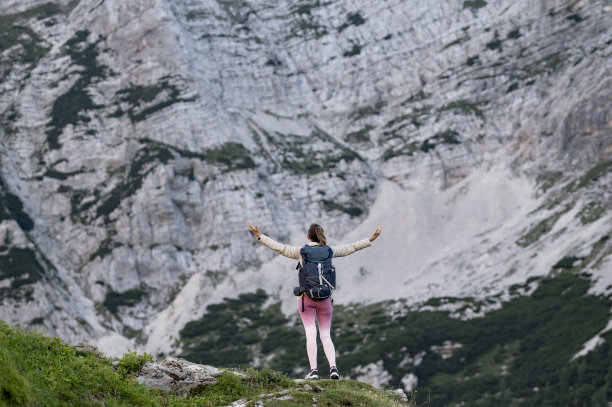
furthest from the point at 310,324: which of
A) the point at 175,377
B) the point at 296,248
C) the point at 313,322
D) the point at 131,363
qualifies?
the point at 131,363

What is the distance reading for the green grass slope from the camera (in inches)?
511

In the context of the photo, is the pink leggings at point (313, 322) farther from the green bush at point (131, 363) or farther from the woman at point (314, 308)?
the green bush at point (131, 363)

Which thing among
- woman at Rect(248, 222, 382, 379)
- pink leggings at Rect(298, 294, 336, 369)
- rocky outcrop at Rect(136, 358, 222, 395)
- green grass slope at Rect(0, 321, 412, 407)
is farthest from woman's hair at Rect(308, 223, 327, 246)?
rocky outcrop at Rect(136, 358, 222, 395)

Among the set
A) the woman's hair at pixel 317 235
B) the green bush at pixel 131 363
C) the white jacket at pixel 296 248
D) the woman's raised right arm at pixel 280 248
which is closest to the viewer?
the green bush at pixel 131 363

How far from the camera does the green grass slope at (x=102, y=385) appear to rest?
511 inches

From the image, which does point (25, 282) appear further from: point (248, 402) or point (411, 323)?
point (248, 402)

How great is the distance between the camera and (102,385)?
48.1 feet

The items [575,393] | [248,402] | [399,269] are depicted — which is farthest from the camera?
[399,269]

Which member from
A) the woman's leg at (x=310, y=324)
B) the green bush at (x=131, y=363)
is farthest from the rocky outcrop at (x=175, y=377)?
the woman's leg at (x=310, y=324)

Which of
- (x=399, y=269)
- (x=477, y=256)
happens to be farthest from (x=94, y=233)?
(x=477, y=256)

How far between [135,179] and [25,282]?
43849 millimetres

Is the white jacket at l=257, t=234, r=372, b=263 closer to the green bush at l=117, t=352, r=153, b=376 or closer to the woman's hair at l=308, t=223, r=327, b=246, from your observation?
the woman's hair at l=308, t=223, r=327, b=246

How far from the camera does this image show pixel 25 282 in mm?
164750

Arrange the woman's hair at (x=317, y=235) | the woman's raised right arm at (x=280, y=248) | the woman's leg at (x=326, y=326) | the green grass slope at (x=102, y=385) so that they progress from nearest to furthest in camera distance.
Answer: the green grass slope at (x=102, y=385)
the woman's raised right arm at (x=280, y=248)
the woman's leg at (x=326, y=326)
the woman's hair at (x=317, y=235)
